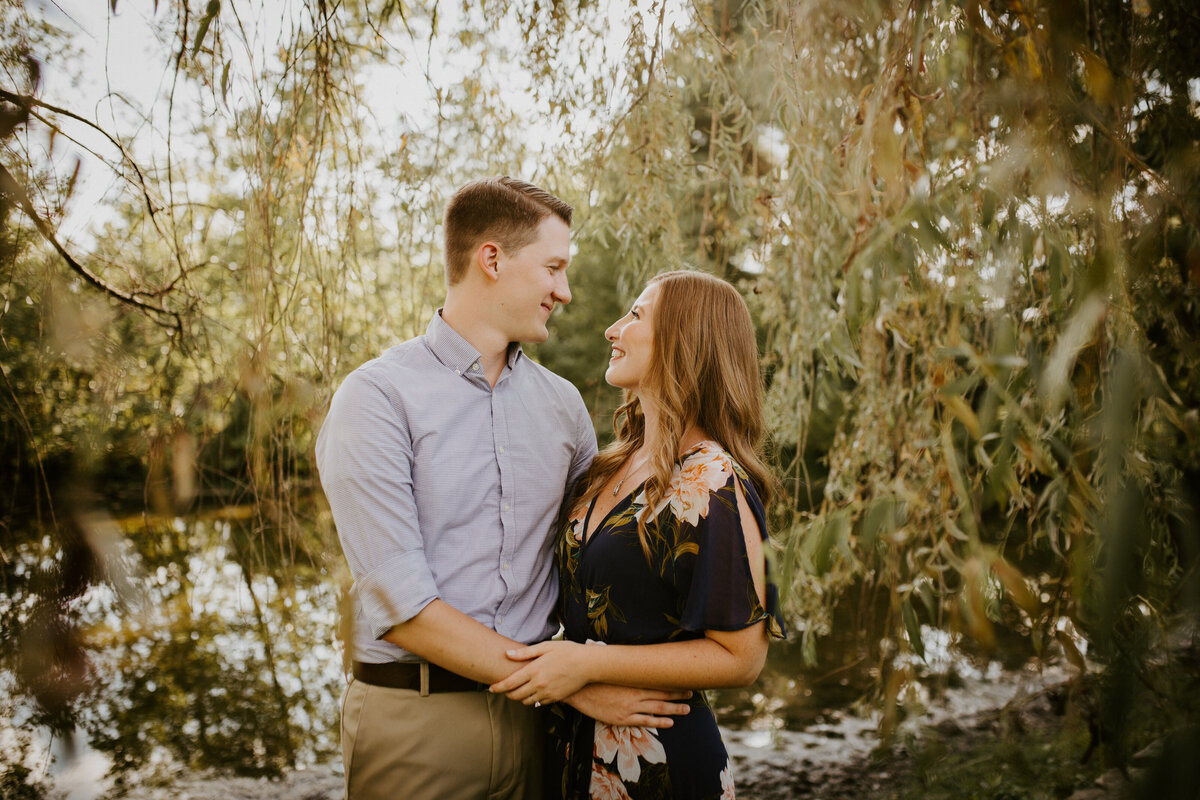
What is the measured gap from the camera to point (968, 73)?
A: 47.4 inches

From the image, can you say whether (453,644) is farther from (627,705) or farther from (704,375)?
(704,375)

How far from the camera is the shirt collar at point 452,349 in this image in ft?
4.58

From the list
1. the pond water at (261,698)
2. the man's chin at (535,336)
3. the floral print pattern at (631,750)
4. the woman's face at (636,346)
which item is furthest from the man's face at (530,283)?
the pond water at (261,698)

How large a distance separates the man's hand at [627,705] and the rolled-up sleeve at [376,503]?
28cm

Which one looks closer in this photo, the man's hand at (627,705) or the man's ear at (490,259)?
the man's hand at (627,705)

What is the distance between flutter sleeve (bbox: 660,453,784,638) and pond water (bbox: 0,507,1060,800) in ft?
6.25

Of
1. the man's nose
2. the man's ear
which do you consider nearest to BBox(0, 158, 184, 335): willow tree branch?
the man's ear

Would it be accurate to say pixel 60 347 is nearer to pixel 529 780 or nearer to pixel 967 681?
pixel 529 780

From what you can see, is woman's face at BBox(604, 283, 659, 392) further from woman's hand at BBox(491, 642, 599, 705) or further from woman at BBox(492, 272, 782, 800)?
woman's hand at BBox(491, 642, 599, 705)

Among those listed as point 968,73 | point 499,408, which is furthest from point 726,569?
point 968,73

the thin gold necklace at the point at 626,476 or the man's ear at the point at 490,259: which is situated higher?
the man's ear at the point at 490,259

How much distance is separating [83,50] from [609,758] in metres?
1.42

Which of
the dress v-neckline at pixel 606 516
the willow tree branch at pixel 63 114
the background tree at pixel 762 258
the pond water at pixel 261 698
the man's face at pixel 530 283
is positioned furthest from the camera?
the pond water at pixel 261 698

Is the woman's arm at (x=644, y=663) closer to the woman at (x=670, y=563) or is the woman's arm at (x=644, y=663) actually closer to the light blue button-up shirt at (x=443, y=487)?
the woman at (x=670, y=563)
